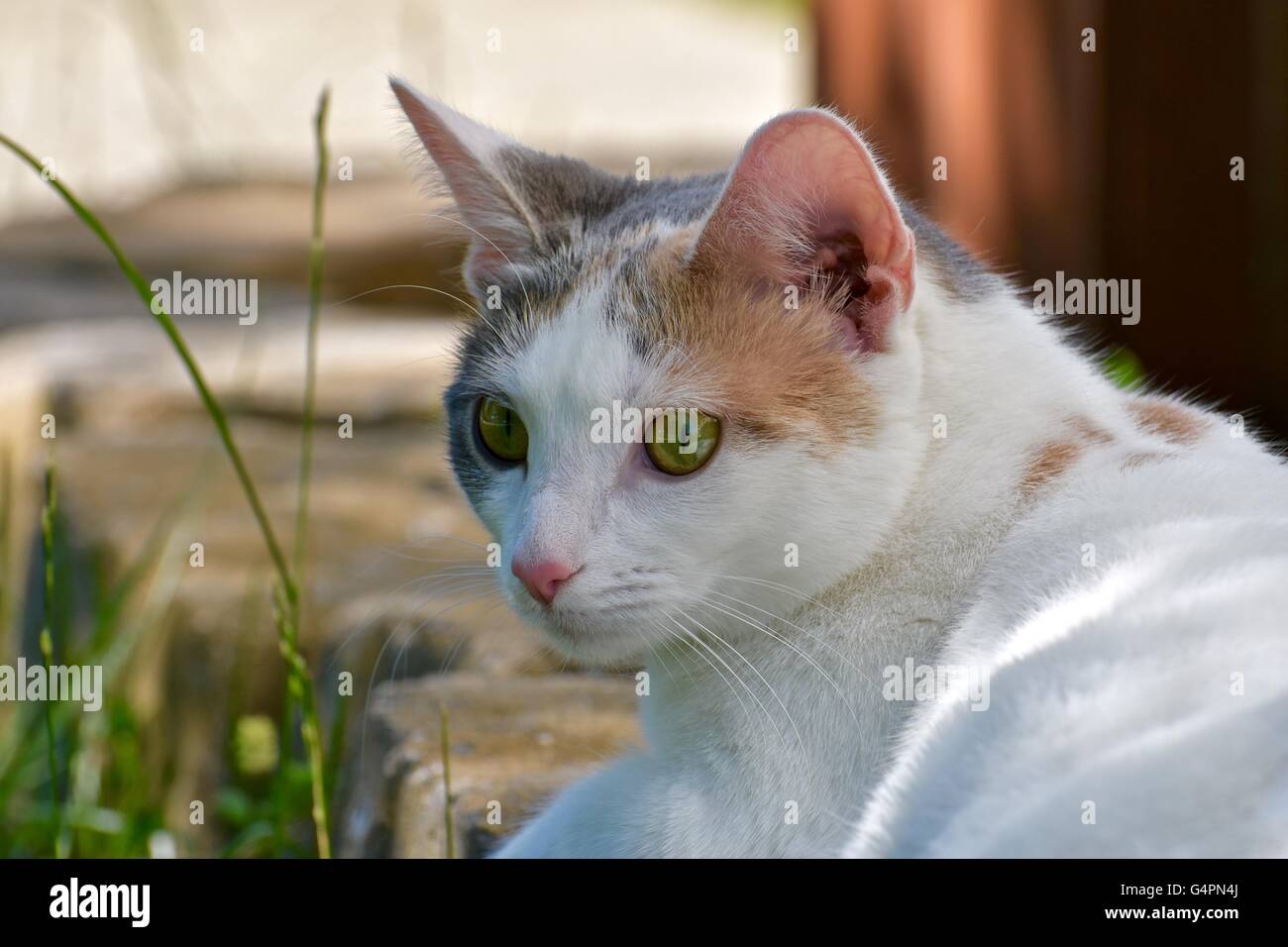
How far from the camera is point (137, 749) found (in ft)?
9.98

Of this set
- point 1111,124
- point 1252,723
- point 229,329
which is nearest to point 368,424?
point 229,329

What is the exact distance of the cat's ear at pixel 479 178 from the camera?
215 centimetres

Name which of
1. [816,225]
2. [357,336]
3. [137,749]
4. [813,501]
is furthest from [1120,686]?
[357,336]

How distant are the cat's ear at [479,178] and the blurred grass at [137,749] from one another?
0.16 meters

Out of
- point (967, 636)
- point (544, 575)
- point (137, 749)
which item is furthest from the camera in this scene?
point (137, 749)

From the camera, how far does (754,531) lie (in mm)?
1826

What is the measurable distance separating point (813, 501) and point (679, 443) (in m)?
0.19

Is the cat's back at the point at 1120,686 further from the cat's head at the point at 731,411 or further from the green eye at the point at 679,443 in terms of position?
the green eye at the point at 679,443

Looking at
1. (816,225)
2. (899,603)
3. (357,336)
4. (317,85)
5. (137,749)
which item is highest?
(317,85)

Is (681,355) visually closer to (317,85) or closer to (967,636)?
(967,636)

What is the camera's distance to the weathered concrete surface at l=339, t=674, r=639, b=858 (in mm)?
2246

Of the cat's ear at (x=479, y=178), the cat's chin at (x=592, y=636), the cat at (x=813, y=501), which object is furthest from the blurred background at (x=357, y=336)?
the cat at (x=813, y=501)

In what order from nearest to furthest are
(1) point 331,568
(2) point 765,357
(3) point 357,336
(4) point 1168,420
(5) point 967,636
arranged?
(5) point 967,636, (2) point 765,357, (4) point 1168,420, (1) point 331,568, (3) point 357,336
